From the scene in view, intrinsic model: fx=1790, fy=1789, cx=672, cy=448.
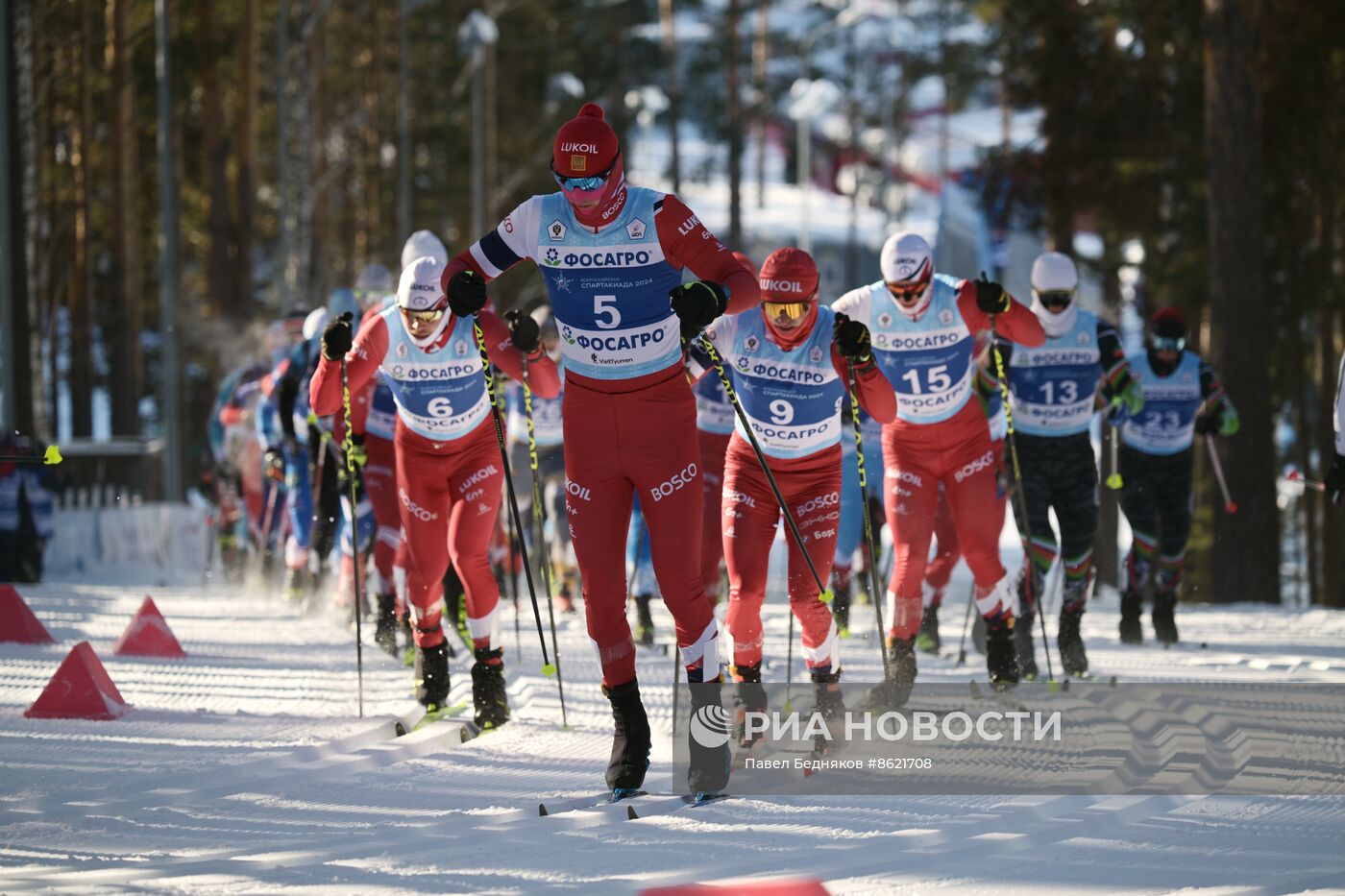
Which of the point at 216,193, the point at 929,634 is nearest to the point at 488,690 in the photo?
the point at 929,634

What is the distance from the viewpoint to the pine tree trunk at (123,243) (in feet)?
110

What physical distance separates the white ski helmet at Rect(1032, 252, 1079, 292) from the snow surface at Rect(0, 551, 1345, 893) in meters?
3.51

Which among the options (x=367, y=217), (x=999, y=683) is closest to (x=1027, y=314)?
(x=999, y=683)

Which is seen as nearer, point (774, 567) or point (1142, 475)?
point (1142, 475)

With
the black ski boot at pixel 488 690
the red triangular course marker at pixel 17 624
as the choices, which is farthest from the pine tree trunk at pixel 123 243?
the black ski boot at pixel 488 690

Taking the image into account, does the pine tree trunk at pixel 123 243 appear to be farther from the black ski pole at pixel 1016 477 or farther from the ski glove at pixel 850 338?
the ski glove at pixel 850 338

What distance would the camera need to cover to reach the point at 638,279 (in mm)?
6652

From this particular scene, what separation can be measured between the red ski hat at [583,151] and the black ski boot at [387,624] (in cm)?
526

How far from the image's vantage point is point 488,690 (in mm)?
8633

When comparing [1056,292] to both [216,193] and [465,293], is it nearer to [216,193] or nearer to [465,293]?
[465,293]

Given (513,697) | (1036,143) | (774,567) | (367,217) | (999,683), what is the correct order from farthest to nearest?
(367,217) < (1036,143) < (774,567) < (513,697) < (999,683)

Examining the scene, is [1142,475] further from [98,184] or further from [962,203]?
[962,203]

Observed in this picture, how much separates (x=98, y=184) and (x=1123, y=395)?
133 feet

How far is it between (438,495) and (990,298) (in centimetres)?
291
